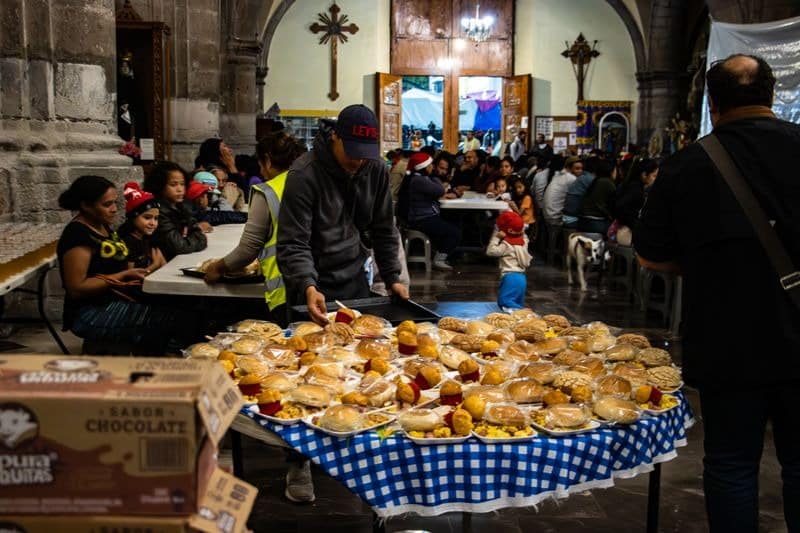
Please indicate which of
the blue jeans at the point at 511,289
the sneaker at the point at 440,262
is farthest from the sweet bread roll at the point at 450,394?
the sneaker at the point at 440,262

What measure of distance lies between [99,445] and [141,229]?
423 cm

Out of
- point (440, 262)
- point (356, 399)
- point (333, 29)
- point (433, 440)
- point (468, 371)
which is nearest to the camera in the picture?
point (433, 440)

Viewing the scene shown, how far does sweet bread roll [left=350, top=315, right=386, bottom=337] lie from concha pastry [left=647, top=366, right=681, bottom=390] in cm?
100

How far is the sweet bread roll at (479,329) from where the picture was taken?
11.1 ft

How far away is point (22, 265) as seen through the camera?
468cm

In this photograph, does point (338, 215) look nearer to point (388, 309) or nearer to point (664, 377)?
point (388, 309)

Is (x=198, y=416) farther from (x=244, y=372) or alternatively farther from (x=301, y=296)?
(x=301, y=296)

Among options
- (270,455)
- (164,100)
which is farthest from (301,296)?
(164,100)

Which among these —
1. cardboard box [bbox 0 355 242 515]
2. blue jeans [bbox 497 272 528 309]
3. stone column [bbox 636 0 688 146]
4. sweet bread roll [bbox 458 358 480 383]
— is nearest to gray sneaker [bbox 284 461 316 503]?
sweet bread roll [bbox 458 358 480 383]

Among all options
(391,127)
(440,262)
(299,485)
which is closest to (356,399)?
(299,485)

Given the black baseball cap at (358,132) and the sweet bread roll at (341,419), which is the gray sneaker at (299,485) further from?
the sweet bread roll at (341,419)

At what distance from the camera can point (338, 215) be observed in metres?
4.08

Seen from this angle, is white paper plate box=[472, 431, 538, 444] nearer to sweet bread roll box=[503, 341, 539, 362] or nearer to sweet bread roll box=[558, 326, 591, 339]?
sweet bread roll box=[503, 341, 539, 362]

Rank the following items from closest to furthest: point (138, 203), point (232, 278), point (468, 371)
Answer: point (468, 371)
point (232, 278)
point (138, 203)
